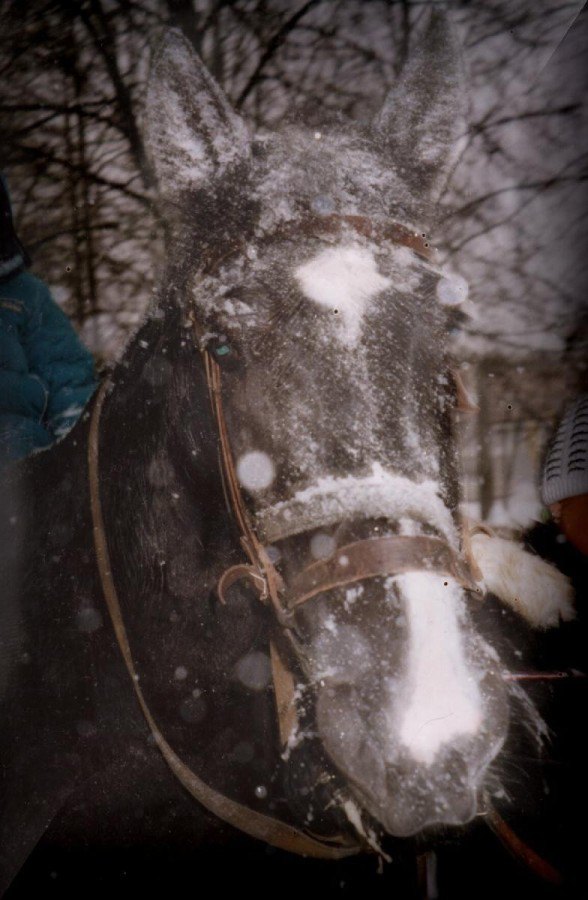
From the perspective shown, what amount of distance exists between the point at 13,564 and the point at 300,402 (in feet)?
4.23

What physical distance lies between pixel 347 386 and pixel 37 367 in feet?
9.41

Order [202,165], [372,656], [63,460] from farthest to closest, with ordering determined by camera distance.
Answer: [63,460] < [202,165] < [372,656]

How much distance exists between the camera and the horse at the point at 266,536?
3.14 ft

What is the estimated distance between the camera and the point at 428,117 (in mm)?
1479

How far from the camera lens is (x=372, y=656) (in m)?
0.94

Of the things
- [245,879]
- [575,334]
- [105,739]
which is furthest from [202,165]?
[575,334]

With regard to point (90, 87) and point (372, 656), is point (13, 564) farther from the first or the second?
point (90, 87)

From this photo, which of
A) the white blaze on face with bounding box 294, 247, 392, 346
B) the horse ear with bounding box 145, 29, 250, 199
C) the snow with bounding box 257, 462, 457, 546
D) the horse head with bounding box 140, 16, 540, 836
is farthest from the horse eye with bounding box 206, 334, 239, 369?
the horse ear with bounding box 145, 29, 250, 199

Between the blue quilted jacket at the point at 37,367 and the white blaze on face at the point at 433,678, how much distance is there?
2.07m

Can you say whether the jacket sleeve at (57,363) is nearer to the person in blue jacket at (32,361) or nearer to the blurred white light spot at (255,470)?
the person in blue jacket at (32,361)

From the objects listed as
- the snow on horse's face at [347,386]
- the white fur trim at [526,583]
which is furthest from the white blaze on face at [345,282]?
the white fur trim at [526,583]

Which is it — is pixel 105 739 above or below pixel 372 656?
below

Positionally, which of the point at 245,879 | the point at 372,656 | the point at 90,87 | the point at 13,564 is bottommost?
the point at 245,879

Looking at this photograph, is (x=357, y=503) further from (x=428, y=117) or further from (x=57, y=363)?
(x=57, y=363)
